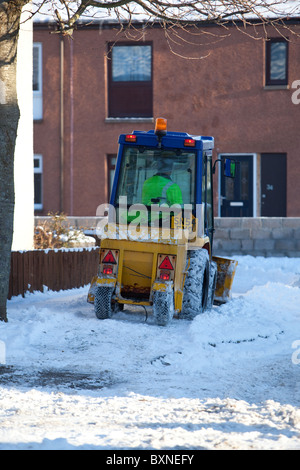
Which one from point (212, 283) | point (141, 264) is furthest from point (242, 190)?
point (141, 264)

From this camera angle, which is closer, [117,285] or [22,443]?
[22,443]

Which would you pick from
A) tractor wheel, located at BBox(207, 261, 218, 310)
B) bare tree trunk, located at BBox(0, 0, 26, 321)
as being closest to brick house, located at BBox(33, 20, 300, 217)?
tractor wheel, located at BBox(207, 261, 218, 310)

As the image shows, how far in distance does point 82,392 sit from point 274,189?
17.9m

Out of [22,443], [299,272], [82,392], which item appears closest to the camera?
[22,443]

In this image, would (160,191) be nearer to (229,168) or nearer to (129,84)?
(229,168)

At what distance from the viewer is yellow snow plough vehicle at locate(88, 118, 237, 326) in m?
9.96

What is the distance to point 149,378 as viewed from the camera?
7.18m

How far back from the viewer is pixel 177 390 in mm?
6648

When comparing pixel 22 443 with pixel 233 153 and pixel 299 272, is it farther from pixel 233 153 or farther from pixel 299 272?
pixel 233 153

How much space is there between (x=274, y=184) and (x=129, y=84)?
558cm

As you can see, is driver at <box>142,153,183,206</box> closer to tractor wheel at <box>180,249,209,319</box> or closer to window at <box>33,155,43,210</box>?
tractor wheel at <box>180,249,209,319</box>

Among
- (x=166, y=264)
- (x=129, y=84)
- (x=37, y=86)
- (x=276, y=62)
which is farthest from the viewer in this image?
(x=37, y=86)

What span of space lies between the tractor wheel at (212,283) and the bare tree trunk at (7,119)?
10.2 feet

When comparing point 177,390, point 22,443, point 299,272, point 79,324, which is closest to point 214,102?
point 299,272
